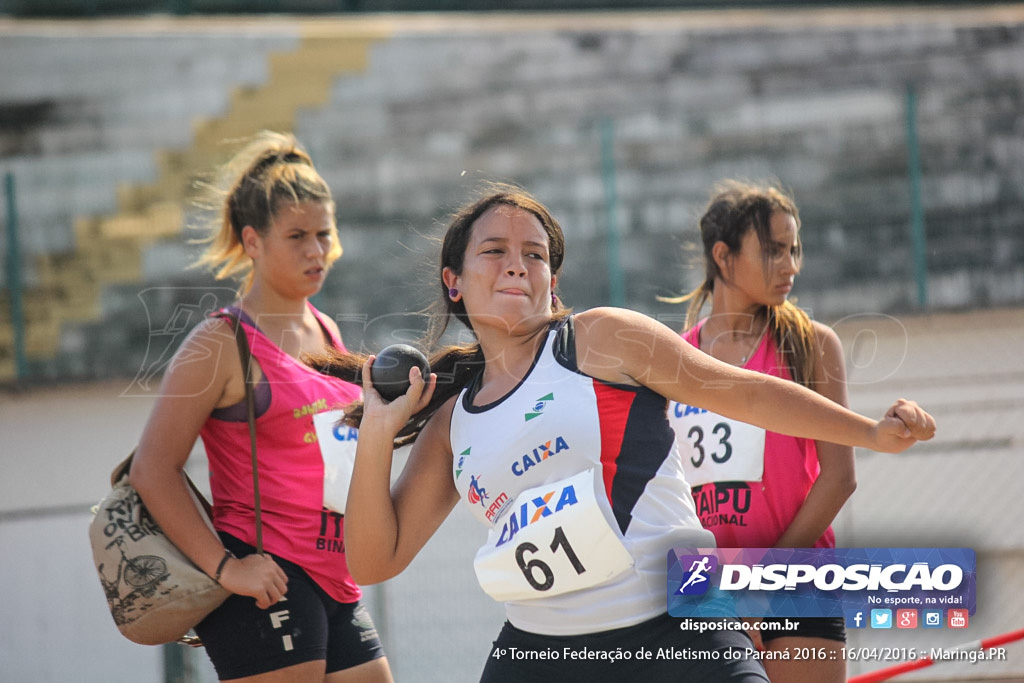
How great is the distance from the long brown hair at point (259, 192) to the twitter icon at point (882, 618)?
7.13 ft

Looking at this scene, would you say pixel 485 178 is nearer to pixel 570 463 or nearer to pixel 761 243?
pixel 761 243

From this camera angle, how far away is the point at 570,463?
98.3 inches

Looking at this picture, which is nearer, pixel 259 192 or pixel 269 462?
pixel 269 462

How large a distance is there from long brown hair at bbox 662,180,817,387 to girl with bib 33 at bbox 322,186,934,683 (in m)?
1.02

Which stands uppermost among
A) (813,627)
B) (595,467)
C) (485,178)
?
(485,178)

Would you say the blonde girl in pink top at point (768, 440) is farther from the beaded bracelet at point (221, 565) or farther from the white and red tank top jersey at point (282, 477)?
the beaded bracelet at point (221, 565)

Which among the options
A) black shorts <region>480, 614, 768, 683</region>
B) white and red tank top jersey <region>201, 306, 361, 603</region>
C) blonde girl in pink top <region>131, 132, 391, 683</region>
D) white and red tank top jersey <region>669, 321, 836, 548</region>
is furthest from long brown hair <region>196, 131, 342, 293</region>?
black shorts <region>480, 614, 768, 683</region>

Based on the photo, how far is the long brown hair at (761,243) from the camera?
351cm

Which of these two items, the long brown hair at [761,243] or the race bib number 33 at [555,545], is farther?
the long brown hair at [761,243]

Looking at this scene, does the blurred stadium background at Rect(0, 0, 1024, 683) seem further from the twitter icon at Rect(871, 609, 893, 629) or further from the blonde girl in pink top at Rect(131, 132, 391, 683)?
the blonde girl in pink top at Rect(131, 132, 391, 683)

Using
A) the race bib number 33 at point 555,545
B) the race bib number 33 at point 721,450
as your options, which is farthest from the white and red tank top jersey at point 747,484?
the race bib number 33 at point 555,545

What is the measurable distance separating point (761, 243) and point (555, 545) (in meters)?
1.69

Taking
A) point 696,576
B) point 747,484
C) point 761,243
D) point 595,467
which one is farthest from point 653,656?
point 761,243

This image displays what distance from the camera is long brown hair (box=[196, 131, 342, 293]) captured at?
3635 mm
